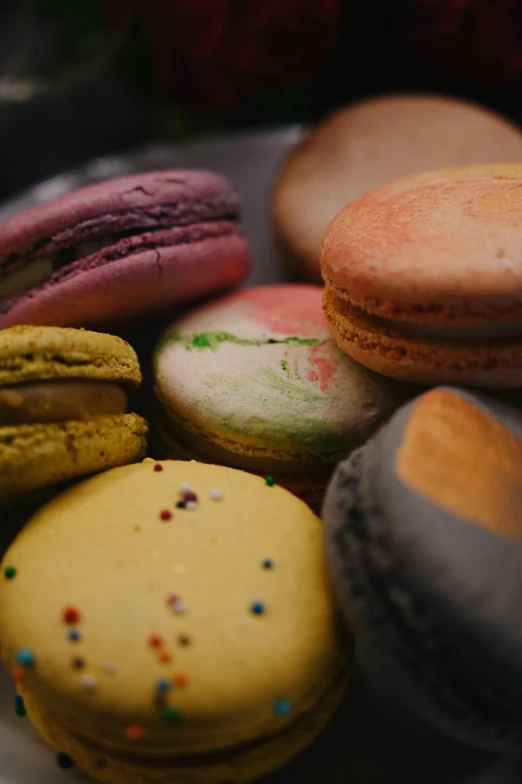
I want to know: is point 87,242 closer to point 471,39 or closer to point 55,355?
point 55,355

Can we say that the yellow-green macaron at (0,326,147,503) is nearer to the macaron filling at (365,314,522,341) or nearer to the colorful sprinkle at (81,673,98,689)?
the colorful sprinkle at (81,673,98,689)

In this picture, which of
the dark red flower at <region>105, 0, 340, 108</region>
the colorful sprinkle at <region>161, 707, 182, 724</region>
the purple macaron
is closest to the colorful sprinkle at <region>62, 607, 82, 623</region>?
the colorful sprinkle at <region>161, 707, 182, 724</region>

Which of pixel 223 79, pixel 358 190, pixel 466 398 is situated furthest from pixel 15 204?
pixel 466 398

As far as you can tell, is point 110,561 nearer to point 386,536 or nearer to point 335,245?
point 386,536

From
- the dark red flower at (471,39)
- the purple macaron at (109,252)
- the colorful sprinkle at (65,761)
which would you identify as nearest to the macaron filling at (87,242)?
the purple macaron at (109,252)

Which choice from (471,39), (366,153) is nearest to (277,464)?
(366,153)

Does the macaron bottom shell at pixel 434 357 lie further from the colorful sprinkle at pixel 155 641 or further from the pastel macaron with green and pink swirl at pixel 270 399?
the colorful sprinkle at pixel 155 641
